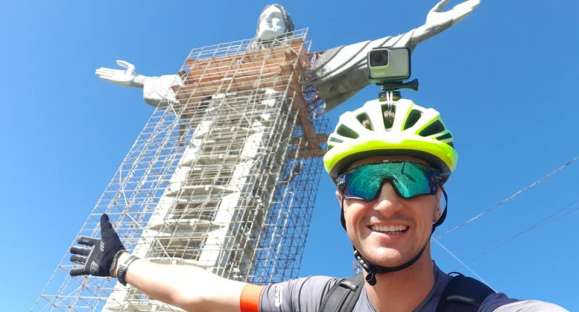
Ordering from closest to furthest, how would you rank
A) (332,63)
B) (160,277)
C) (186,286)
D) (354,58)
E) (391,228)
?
1. (391,228)
2. (186,286)
3. (160,277)
4. (354,58)
5. (332,63)

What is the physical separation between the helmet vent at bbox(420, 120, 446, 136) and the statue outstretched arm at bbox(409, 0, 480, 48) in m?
16.9

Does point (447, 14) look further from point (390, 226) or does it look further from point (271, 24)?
point (390, 226)

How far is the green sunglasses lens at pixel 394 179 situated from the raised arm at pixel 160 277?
0.79m

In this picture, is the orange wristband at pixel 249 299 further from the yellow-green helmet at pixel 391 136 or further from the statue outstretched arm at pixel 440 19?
the statue outstretched arm at pixel 440 19

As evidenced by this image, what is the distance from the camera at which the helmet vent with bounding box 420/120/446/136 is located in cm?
201

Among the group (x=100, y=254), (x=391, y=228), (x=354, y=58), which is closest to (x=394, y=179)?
(x=391, y=228)

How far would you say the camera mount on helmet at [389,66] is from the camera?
6.97 feet

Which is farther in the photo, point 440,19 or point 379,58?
point 440,19

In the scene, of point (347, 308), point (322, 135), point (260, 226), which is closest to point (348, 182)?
point (347, 308)

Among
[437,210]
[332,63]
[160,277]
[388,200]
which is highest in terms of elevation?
[332,63]

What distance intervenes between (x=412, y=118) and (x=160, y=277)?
4.98ft

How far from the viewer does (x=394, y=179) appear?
1.87 meters

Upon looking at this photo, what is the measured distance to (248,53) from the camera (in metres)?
22.8

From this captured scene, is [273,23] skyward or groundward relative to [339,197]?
skyward
